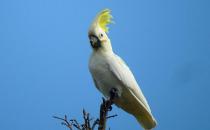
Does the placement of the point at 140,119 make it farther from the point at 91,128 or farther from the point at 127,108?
the point at 91,128

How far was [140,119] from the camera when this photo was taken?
1.67 m

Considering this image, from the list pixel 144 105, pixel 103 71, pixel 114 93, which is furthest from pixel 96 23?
pixel 144 105

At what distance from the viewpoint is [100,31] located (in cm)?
161

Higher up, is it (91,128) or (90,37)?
(90,37)

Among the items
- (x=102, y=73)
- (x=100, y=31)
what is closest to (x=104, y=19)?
(x=100, y=31)

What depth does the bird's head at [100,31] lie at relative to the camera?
62.7 inches

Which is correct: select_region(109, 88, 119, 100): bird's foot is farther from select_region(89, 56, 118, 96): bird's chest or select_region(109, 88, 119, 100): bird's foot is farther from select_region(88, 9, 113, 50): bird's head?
select_region(88, 9, 113, 50): bird's head

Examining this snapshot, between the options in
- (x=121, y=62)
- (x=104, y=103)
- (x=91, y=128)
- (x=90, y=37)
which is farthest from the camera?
(x=121, y=62)

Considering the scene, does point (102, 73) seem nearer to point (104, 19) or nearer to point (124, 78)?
point (124, 78)

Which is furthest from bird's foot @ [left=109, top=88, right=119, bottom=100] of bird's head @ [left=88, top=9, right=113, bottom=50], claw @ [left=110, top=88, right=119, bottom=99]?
bird's head @ [left=88, top=9, right=113, bottom=50]

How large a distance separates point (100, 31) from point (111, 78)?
8.9 inches

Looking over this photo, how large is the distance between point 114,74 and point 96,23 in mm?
253

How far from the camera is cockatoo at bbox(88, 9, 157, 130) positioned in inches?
63.5

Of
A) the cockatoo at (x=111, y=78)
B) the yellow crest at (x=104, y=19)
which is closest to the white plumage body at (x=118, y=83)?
the cockatoo at (x=111, y=78)
